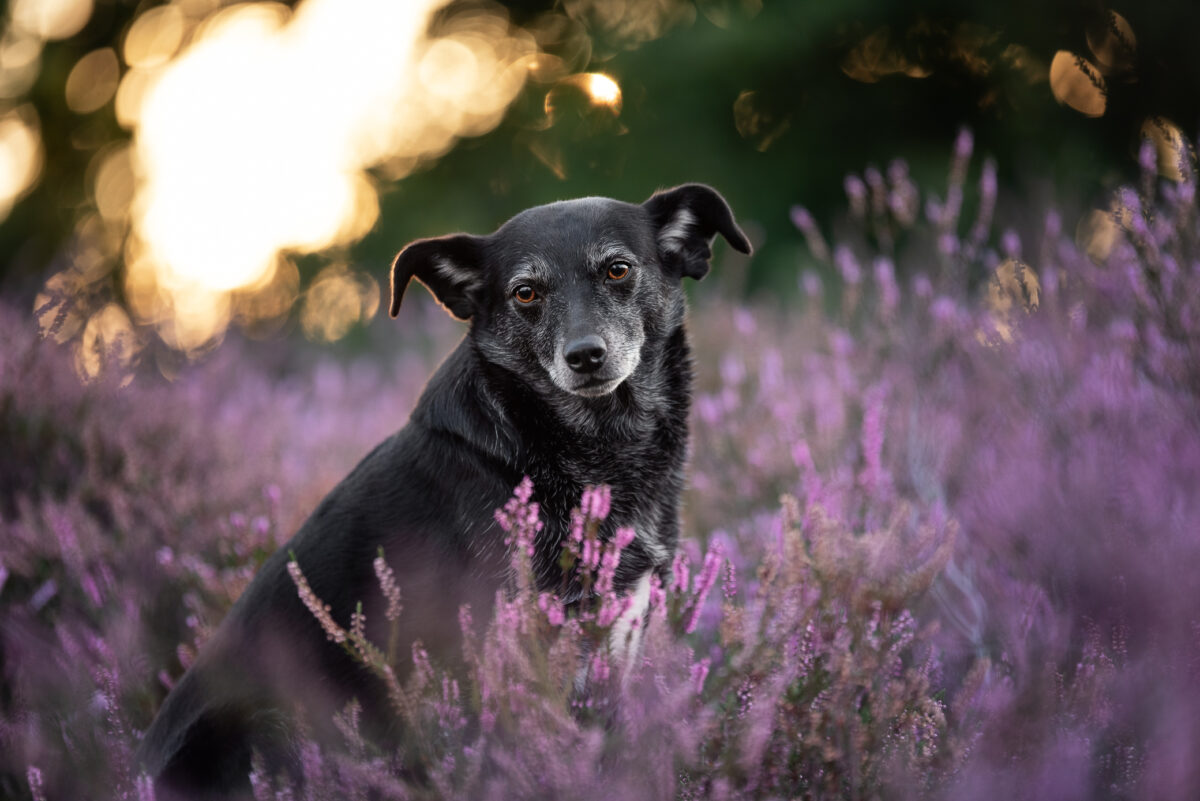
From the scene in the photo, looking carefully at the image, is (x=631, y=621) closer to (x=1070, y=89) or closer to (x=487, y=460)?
(x=487, y=460)

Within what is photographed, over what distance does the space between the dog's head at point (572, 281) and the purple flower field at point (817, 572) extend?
535 millimetres

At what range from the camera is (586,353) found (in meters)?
2.68

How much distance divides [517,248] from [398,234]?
12.3 metres

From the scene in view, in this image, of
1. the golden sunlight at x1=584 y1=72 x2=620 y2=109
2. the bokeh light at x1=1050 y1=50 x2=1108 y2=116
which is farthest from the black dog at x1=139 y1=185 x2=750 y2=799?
→ the bokeh light at x1=1050 y1=50 x2=1108 y2=116

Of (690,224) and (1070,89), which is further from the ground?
(690,224)

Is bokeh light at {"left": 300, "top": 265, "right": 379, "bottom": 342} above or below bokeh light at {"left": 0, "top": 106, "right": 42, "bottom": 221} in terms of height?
below

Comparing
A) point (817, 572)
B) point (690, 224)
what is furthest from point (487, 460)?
point (690, 224)

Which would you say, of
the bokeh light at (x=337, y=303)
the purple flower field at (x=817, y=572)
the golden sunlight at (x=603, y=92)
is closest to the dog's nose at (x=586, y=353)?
the purple flower field at (x=817, y=572)

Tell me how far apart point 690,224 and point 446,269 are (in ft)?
3.04

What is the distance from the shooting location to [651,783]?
64.1 inches

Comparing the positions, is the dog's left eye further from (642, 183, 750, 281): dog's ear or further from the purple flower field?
the purple flower field

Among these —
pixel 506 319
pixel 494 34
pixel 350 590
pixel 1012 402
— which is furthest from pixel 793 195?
pixel 350 590

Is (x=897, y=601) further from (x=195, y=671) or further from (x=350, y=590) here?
(x=195, y=671)

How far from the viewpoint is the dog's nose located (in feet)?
8.79
